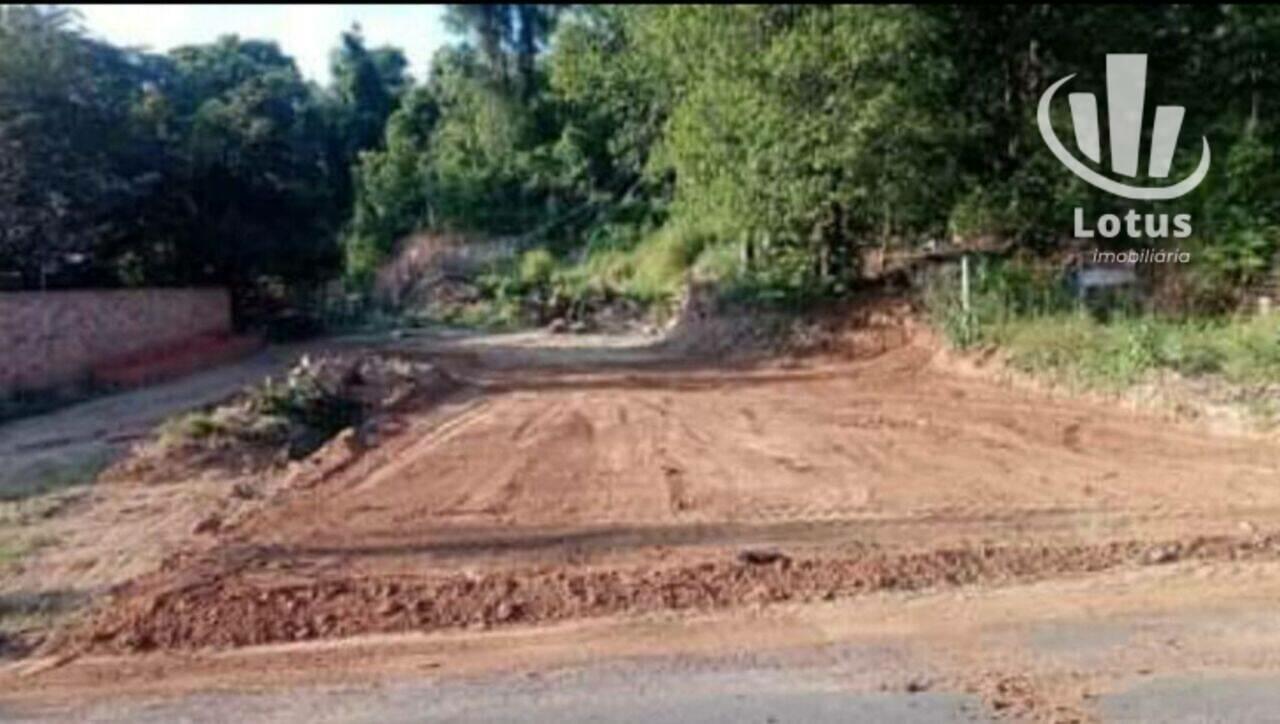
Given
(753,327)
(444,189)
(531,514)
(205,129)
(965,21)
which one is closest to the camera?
(965,21)

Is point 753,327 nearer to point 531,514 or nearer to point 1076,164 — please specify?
point 1076,164

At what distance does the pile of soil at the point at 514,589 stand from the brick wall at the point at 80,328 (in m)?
11.0

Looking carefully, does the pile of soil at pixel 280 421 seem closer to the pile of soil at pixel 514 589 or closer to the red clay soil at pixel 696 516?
the red clay soil at pixel 696 516

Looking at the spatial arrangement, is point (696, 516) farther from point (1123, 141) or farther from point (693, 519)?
point (1123, 141)

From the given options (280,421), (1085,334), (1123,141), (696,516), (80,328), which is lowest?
(696,516)

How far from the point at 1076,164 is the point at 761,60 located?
14.3ft

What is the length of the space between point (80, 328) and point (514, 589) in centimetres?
1434

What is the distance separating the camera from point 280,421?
13328 millimetres

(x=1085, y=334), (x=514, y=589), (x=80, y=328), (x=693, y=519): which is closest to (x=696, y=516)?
(x=693, y=519)

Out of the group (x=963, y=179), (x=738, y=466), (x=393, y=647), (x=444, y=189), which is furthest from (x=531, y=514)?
(x=444, y=189)

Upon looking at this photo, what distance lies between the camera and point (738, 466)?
10594 mm

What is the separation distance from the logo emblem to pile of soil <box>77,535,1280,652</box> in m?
8.46

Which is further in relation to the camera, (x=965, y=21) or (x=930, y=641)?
(x=965, y=21)

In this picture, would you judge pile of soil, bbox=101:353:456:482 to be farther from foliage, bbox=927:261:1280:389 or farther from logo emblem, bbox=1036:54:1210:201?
logo emblem, bbox=1036:54:1210:201
